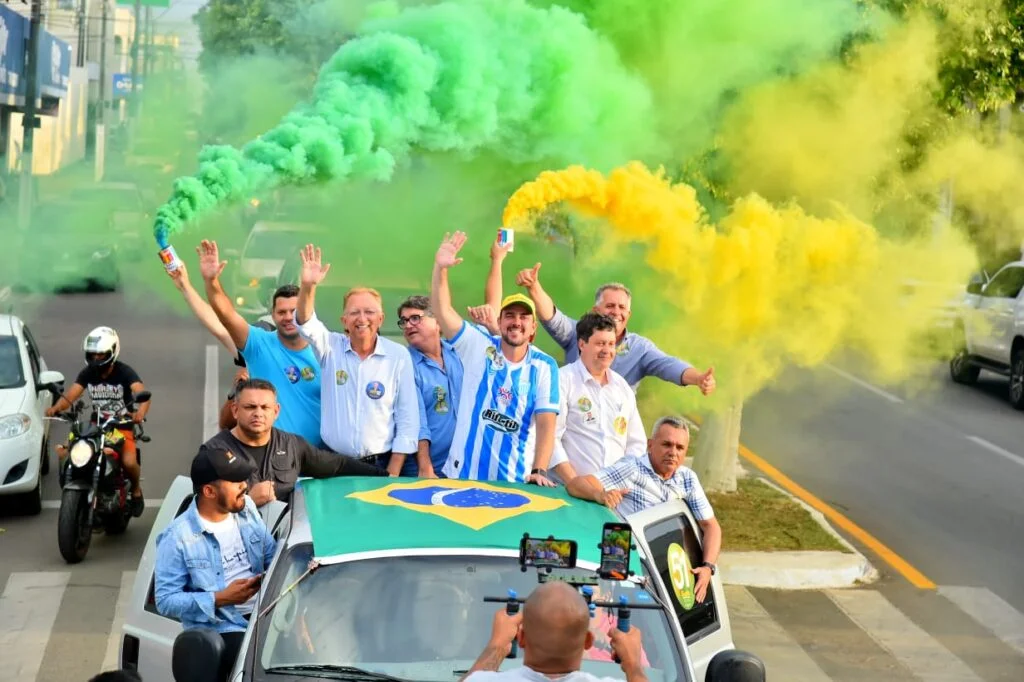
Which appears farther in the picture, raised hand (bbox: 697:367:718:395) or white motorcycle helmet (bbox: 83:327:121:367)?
white motorcycle helmet (bbox: 83:327:121:367)

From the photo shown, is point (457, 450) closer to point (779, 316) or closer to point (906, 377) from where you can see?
point (779, 316)

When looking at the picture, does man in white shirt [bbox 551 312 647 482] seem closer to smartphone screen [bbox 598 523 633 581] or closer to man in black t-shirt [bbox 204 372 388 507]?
man in black t-shirt [bbox 204 372 388 507]

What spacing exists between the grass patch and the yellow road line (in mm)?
472

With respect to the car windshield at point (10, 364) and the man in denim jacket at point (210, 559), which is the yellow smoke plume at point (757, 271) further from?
the man in denim jacket at point (210, 559)

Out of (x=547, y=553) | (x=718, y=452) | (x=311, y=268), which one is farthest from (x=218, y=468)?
(x=718, y=452)

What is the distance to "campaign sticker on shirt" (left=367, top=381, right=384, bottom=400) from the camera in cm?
812

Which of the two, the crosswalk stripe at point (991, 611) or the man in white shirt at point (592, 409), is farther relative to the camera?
the crosswalk stripe at point (991, 611)

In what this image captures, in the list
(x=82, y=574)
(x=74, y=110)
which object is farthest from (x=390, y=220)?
(x=74, y=110)

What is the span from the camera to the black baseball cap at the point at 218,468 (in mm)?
6020

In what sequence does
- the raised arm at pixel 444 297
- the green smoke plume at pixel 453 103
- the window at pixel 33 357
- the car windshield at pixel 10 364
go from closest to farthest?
the raised arm at pixel 444 297 → the green smoke plume at pixel 453 103 → the car windshield at pixel 10 364 → the window at pixel 33 357

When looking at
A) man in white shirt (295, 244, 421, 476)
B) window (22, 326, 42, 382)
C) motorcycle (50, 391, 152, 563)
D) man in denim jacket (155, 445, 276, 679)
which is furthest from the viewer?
window (22, 326, 42, 382)

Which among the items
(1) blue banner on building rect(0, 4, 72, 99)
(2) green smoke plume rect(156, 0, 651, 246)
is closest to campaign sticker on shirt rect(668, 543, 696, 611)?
(2) green smoke plume rect(156, 0, 651, 246)

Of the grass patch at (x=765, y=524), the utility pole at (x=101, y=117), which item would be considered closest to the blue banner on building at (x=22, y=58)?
the utility pole at (x=101, y=117)

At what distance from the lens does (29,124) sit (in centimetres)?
3291
